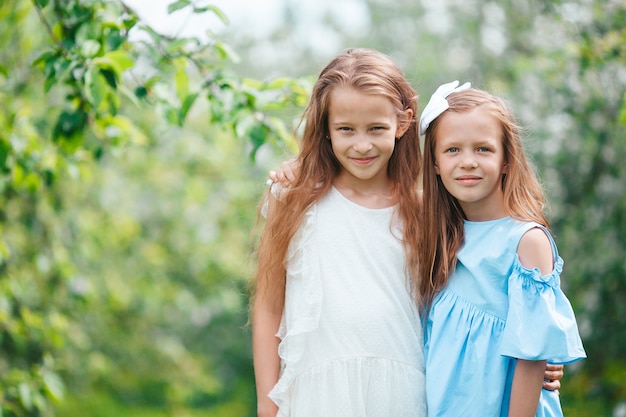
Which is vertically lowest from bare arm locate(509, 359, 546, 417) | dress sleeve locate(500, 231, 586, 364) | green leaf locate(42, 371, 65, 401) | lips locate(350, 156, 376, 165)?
green leaf locate(42, 371, 65, 401)

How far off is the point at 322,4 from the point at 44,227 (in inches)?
348

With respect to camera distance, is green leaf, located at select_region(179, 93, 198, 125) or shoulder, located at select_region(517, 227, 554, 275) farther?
green leaf, located at select_region(179, 93, 198, 125)

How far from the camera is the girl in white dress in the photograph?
202 centimetres

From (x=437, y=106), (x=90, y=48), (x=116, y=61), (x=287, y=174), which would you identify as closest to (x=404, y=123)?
(x=437, y=106)

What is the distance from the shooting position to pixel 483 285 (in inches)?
76.5

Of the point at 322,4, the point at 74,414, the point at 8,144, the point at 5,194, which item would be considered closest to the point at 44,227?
the point at 5,194

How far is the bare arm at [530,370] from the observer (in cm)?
183

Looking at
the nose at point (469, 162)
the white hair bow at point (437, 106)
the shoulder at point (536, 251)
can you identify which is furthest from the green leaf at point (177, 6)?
the shoulder at point (536, 251)

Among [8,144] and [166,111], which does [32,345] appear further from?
[166,111]

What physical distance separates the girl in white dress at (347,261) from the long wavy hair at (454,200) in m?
0.05

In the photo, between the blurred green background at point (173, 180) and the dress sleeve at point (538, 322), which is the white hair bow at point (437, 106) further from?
the dress sleeve at point (538, 322)

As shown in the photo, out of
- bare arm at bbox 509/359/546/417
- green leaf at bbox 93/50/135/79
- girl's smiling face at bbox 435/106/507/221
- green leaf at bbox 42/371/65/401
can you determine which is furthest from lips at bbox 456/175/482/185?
green leaf at bbox 42/371/65/401

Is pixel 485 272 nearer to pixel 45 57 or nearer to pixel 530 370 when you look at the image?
pixel 530 370

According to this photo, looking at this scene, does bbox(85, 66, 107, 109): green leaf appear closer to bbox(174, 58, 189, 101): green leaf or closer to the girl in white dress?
bbox(174, 58, 189, 101): green leaf
